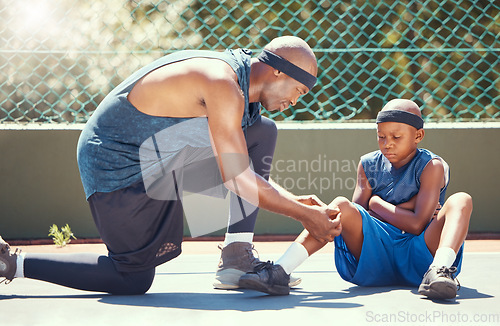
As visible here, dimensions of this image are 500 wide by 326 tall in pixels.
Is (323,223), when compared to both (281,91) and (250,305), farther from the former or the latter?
(281,91)

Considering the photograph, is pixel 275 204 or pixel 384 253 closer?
pixel 275 204

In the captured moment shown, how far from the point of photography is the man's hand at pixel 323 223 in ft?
8.62

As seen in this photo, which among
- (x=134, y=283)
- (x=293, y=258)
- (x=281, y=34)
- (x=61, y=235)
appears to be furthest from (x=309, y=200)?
(x=281, y=34)

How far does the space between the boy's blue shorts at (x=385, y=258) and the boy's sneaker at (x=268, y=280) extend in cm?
36

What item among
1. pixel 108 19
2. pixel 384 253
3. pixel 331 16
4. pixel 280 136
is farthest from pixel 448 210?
pixel 108 19

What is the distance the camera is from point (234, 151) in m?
2.52

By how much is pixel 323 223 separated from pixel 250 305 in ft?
1.44

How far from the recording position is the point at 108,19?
521 cm

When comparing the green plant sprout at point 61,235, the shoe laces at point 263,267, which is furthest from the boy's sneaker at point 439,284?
the green plant sprout at point 61,235

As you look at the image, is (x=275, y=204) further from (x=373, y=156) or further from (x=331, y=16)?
(x=331, y=16)

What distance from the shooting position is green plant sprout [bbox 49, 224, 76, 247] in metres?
4.81

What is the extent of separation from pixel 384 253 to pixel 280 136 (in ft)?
7.69

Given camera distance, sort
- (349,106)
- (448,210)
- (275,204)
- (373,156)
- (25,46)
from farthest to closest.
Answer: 1. (349,106)
2. (25,46)
3. (373,156)
4. (448,210)
5. (275,204)

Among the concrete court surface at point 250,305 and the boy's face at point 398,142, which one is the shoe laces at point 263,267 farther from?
the boy's face at point 398,142
